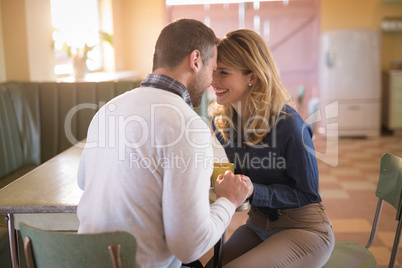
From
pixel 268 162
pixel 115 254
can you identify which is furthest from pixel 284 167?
pixel 115 254

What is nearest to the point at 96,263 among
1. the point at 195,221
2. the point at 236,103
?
A: the point at 195,221

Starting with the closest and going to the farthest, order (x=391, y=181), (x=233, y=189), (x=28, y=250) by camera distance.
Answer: (x=28, y=250) → (x=233, y=189) → (x=391, y=181)

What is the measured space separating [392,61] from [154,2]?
4.05 metres

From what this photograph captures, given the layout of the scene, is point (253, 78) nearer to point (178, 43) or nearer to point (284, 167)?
point (284, 167)

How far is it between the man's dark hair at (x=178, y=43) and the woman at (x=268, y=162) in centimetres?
53

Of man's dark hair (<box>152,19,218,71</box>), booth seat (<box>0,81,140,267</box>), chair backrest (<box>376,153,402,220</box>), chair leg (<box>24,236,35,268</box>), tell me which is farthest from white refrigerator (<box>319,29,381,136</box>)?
chair leg (<box>24,236,35,268</box>)

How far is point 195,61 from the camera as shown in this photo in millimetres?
1357

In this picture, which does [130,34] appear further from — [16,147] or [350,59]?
[16,147]

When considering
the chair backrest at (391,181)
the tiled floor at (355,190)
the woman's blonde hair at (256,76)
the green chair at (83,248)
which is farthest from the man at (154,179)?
the tiled floor at (355,190)

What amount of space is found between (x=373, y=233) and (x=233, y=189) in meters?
0.79

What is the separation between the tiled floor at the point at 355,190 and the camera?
10.7 ft

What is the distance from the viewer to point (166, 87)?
1.29m
